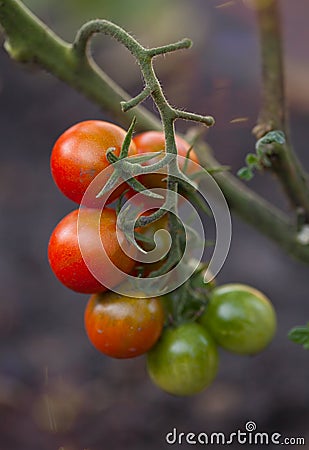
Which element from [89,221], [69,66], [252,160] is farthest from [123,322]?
[69,66]

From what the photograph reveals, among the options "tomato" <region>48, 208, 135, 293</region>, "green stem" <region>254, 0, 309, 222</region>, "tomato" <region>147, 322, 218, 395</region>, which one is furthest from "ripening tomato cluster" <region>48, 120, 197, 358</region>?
"green stem" <region>254, 0, 309, 222</region>

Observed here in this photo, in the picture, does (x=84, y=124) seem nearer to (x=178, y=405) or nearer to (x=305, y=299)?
(x=178, y=405)

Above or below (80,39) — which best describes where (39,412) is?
below

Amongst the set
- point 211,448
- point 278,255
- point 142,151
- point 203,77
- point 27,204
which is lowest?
point 211,448

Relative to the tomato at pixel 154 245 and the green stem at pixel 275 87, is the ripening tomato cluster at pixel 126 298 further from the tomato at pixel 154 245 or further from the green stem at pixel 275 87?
the green stem at pixel 275 87

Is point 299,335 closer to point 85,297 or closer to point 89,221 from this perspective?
point 89,221

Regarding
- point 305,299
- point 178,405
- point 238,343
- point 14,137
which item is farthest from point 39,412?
point 14,137

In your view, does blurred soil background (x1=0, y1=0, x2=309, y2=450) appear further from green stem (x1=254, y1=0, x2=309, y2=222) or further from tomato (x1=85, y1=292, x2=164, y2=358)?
tomato (x1=85, y1=292, x2=164, y2=358)

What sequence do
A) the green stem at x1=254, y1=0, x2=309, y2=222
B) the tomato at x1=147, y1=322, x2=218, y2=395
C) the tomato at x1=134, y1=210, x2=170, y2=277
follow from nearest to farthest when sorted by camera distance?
the tomato at x1=134, y1=210, x2=170, y2=277 → the tomato at x1=147, y1=322, x2=218, y2=395 → the green stem at x1=254, y1=0, x2=309, y2=222
